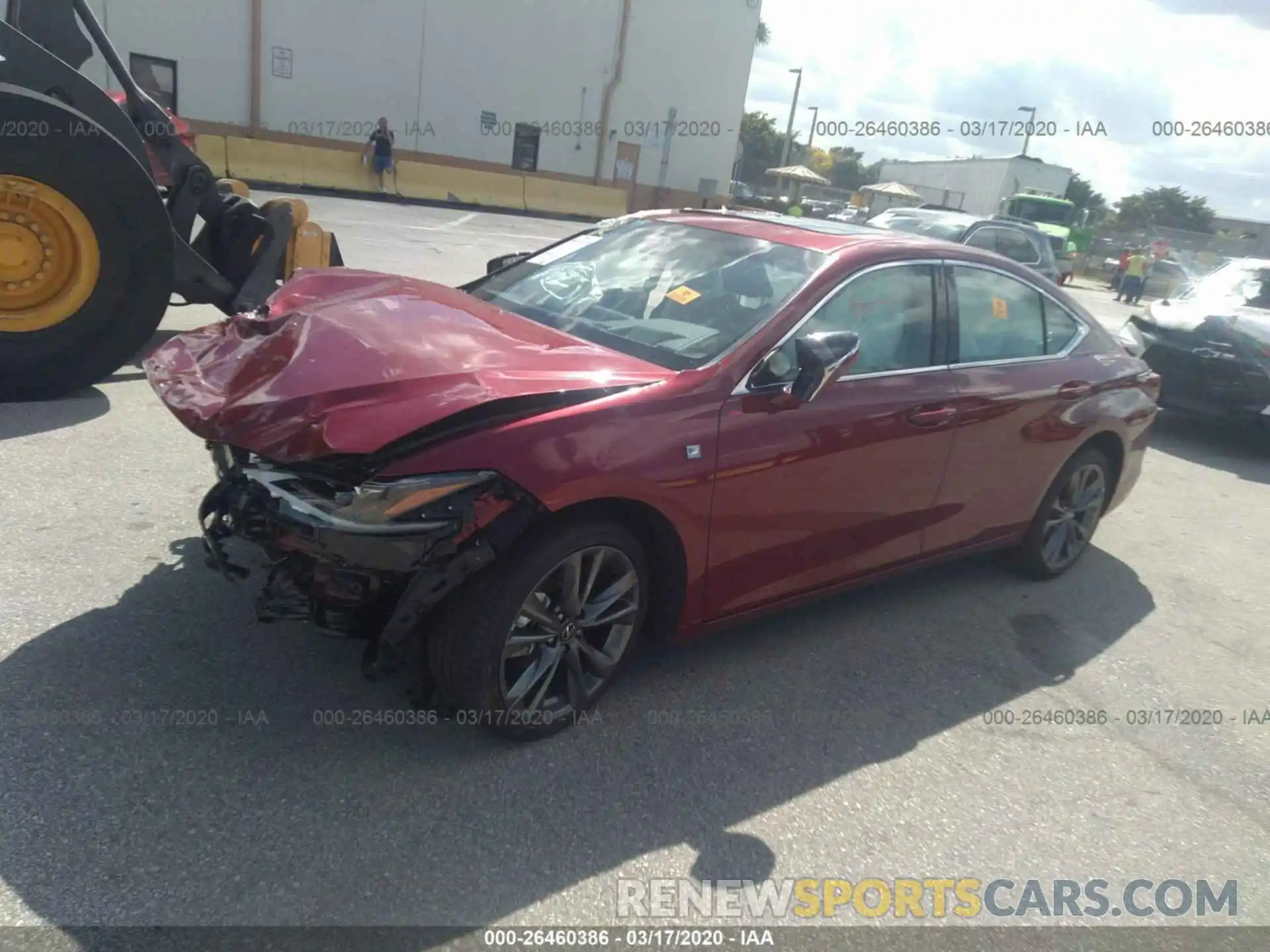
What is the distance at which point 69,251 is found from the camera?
5.50 meters

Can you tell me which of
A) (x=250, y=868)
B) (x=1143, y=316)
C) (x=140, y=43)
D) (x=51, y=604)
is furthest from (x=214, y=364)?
(x=140, y=43)

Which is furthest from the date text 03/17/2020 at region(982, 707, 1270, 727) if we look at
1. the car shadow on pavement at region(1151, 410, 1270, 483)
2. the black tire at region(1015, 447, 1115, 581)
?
the car shadow on pavement at region(1151, 410, 1270, 483)

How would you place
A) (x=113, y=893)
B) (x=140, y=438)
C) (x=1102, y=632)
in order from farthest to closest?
1. (x=140, y=438)
2. (x=1102, y=632)
3. (x=113, y=893)

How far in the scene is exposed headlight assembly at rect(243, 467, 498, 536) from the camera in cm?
266

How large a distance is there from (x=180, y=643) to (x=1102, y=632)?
4097 millimetres

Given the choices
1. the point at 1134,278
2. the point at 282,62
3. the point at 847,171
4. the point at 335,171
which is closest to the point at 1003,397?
the point at 335,171

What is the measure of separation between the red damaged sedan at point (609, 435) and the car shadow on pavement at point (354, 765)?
290 millimetres

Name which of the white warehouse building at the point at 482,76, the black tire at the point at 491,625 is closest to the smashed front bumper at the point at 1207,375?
the black tire at the point at 491,625

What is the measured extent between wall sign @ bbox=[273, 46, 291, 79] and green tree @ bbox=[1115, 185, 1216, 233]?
58.2 metres

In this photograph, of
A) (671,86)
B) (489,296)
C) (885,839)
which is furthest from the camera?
(671,86)

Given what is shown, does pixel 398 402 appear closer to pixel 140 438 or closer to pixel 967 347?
pixel 967 347

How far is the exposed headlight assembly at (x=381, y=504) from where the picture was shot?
2.66 meters

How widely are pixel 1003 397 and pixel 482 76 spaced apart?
26629mm

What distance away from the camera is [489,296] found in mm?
4207
